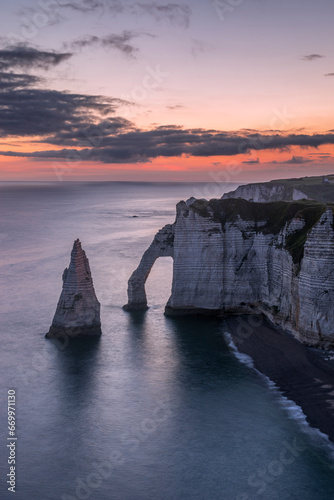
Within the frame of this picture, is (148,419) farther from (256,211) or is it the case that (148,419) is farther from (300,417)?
(256,211)

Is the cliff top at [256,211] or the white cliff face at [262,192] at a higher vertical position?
the white cliff face at [262,192]

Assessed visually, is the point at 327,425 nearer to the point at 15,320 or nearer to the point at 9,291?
the point at 15,320

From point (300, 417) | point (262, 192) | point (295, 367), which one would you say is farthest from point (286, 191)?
point (300, 417)

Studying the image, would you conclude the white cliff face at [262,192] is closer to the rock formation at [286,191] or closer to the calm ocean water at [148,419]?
the rock formation at [286,191]

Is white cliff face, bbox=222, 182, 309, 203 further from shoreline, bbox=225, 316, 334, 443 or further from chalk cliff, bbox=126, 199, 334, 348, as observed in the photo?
shoreline, bbox=225, 316, 334, 443

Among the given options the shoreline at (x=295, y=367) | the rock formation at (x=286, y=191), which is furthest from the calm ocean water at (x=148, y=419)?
the rock formation at (x=286, y=191)

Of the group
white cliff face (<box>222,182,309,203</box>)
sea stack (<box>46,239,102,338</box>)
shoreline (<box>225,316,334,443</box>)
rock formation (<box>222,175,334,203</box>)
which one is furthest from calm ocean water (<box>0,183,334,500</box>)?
white cliff face (<box>222,182,309,203</box>)
